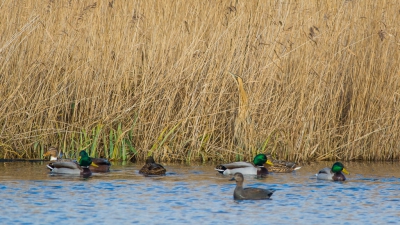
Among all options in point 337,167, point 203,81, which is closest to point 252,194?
point 337,167

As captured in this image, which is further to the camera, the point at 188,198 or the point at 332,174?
the point at 332,174

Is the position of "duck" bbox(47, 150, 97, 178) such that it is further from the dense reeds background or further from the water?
the dense reeds background

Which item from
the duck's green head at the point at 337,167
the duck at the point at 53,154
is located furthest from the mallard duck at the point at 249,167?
the duck at the point at 53,154

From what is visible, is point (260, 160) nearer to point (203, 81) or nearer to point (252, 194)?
point (203, 81)

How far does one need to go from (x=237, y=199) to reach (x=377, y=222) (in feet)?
6.70

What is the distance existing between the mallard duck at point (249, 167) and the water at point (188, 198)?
0.12 meters

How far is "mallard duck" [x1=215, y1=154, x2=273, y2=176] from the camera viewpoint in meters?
12.4

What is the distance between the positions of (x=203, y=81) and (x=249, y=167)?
5.41ft

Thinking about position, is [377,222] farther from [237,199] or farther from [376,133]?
[376,133]

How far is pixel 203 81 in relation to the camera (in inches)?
531

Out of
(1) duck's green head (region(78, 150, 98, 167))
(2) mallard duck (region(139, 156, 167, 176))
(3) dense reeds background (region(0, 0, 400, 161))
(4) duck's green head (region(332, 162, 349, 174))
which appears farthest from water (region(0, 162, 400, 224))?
(3) dense reeds background (region(0, 0, 400, 161))

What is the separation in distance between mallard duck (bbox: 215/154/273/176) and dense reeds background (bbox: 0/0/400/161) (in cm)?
66

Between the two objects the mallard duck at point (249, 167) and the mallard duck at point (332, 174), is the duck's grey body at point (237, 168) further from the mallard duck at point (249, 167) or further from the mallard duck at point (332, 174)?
the mallard duck at point (332, 174)

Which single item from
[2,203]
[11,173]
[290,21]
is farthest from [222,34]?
[2,203]
